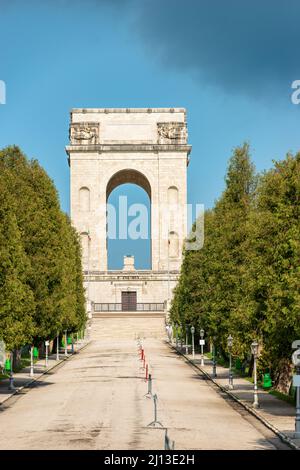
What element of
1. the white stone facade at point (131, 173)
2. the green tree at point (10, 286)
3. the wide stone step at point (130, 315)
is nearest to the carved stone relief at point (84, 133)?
the white stone facade at point (131, 173)

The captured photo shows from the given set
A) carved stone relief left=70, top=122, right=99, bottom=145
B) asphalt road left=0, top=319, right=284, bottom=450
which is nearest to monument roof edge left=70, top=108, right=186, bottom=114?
carved stone relief left=70, top=122, right=99, bottom=145

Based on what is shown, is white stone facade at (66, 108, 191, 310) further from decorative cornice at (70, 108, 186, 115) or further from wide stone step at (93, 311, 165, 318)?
wide stone step at (93, 311, 165, 318)

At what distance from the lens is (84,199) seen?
122875 mm

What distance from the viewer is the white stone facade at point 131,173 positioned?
120500 millimetres

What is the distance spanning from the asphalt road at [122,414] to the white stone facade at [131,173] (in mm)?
61431

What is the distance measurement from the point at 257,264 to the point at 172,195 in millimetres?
85651

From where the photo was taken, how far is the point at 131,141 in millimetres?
123688

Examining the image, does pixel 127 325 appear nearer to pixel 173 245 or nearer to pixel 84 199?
pixel 173 245

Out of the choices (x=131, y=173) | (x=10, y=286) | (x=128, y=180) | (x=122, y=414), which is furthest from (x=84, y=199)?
(x=122, y=414)

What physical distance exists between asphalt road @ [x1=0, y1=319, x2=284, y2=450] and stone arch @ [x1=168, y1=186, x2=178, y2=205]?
65259 mm

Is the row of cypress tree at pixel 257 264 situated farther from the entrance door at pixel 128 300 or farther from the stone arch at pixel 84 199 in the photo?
the stone arch at pixel 84 199

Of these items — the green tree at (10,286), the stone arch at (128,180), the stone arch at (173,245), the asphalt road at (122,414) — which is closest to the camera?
the asphalt road at (122,414)
